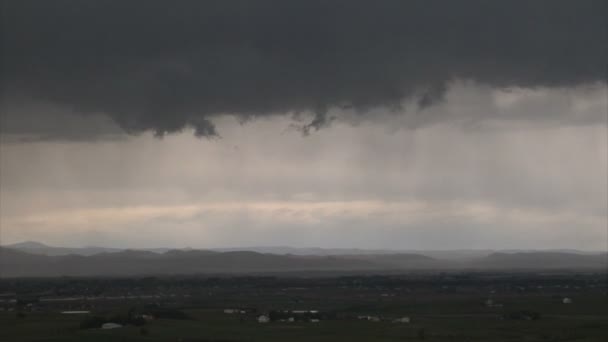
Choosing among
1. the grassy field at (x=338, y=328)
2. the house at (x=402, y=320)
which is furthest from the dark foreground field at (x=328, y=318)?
the house at (x=402, y=320)

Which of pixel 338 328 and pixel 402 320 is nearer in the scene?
pixel 338 328

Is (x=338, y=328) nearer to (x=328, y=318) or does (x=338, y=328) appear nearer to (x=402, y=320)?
(x=402, y=320)

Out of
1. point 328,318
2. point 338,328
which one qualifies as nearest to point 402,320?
point 328,318

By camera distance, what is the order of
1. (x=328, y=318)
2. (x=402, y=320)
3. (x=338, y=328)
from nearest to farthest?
(x=338, y=328), (x=402, y=320), (x=328, y=318)

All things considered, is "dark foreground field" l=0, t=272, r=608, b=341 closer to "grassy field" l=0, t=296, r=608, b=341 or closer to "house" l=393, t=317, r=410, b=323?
A: "grassy field" l=0, t=296, r=608, b=341

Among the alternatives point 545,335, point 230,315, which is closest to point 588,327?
point 545,335

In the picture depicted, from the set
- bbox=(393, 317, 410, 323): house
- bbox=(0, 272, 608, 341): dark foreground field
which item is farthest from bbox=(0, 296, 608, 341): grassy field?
bbox=(393, 317, 410, 323): house

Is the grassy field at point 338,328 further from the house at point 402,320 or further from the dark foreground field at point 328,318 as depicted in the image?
the house at point 402,320

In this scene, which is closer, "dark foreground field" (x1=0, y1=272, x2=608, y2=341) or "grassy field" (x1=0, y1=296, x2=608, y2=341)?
"grassy field" (x1=0, y1=296, x2=608, y2=341)

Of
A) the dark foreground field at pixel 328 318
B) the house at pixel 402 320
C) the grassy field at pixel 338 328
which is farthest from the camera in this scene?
the house at pixel 402 320

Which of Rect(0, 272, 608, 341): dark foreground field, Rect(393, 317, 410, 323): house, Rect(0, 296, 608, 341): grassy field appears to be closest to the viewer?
Rect(0, 296, 608, 341): grassy field

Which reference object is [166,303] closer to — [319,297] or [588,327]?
[319,297]
